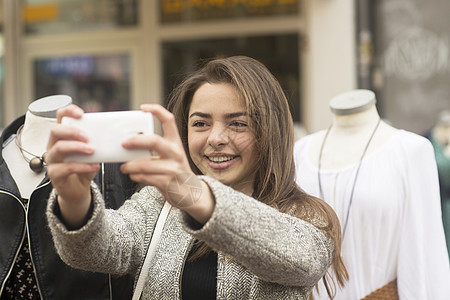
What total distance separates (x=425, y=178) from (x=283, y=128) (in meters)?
0.75

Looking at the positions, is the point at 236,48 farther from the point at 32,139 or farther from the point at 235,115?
the point at 235,115

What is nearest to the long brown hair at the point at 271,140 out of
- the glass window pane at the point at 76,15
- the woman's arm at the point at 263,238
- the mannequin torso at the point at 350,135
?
the woman's arm at the point at 263,238

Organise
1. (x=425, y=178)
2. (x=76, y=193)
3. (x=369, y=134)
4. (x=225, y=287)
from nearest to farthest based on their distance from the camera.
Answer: (x=76, y=193), (x=225, y=287), (x=425, y=178), (x=369, y=134)

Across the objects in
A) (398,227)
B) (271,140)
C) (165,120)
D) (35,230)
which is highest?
(165,120)

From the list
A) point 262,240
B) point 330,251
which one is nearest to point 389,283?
point 330,251

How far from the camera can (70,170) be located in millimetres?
1115

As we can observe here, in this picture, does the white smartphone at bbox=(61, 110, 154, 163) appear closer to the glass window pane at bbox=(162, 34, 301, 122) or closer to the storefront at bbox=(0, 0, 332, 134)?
the glass window pane at bbox=(162, 34, 301, 122)

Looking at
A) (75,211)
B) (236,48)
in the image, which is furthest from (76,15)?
(75,211)

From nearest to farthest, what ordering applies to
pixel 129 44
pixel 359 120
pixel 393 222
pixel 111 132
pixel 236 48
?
pixel 111 132, pixel 393 222, pixel 359 120, pixel 236 48, pixel 129 44

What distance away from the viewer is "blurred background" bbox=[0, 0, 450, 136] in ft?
16.4

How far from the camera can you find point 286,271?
128 centimetres

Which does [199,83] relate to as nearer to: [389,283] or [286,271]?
[286,271]

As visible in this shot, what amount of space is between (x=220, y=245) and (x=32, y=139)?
2.78 ft

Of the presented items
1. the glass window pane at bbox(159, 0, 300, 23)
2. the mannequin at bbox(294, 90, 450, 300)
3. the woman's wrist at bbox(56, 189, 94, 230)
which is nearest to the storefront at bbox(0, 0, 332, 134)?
the glass window pane at bbox(159, 0, 300, 23)
